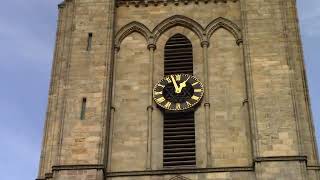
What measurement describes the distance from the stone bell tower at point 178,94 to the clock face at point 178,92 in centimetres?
5

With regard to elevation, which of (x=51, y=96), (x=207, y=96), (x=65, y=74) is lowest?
(x=207, y=96)

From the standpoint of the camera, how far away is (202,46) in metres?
35.4

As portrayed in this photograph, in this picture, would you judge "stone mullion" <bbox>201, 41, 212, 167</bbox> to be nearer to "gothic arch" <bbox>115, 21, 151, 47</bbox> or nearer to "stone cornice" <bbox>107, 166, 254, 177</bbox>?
"stone cornice" <bbox>107, 166, 254, 177</bbox>

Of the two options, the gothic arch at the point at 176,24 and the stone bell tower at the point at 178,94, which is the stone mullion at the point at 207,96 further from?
the gothic arch at the point at 176,24

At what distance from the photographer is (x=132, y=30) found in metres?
36.3

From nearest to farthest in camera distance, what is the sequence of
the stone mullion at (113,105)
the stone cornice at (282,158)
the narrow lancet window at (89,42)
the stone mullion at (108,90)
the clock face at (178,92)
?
the stone cornice at (282,158), the stone mullion at (108,90), the stone mullion at (113,105), the clock face at (178,92), the narrow lancet window at (89,42)

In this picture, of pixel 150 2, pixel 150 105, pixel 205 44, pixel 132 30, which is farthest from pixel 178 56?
pixel 150 2

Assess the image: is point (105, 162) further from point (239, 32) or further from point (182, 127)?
point (239, 32)

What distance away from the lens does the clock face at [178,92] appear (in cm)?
3344

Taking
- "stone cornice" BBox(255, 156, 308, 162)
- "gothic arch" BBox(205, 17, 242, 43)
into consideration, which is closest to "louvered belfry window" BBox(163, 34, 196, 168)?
"gothic arch" BBox(205, 17, 242, 43)

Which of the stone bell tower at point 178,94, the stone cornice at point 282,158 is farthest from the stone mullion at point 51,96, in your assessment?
the stone cornice at point 282,158

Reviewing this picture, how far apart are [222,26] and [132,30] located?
12.9 feet

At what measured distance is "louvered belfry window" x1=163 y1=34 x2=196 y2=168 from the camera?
32125 mm

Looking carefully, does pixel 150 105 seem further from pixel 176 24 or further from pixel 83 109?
pixel 176 24
